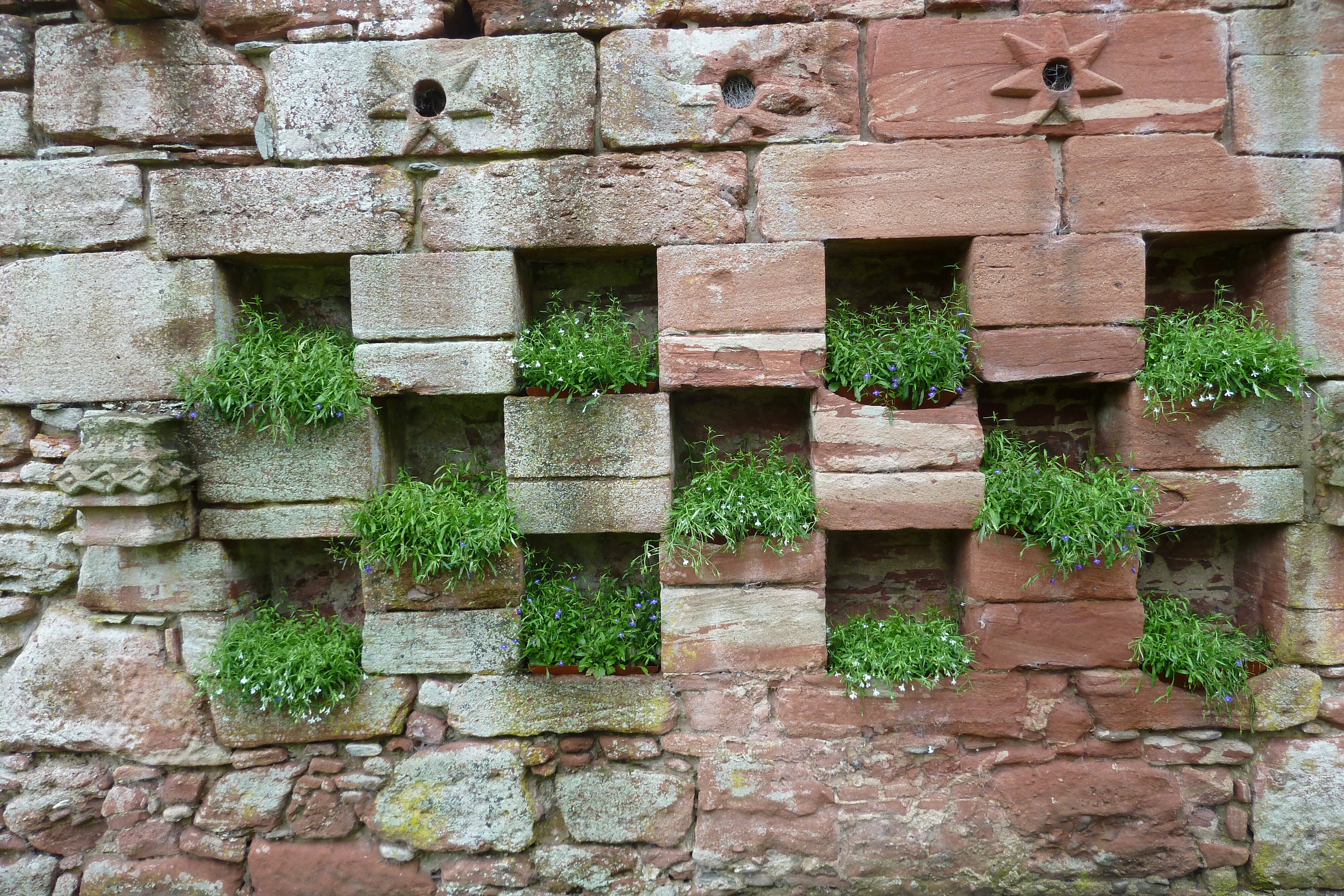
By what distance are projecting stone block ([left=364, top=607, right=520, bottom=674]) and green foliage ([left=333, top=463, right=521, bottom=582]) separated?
0.20m

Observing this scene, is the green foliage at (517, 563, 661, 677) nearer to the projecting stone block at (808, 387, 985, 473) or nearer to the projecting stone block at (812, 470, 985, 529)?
the projecting stone block at (812, 470, 985, 529)

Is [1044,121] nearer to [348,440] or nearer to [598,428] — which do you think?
[598,428]

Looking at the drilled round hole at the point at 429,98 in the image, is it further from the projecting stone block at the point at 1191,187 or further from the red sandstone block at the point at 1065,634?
the red sandstone block at the point at 1065,634

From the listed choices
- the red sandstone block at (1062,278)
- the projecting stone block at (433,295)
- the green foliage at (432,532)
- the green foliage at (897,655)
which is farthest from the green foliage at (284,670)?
the red sandstone block at (1062,278)

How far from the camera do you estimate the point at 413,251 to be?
3096 mm

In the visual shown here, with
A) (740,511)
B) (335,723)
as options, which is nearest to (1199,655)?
(740,511)

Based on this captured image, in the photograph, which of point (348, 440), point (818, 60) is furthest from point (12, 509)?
point (818, 60)

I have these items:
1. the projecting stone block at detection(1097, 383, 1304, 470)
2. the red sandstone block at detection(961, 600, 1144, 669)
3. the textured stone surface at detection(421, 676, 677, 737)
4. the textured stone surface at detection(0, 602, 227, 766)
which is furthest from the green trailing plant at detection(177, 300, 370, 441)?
the projecting stone block at detection(1097, 383, 1304, 470)

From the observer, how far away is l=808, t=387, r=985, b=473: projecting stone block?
3.02 meters

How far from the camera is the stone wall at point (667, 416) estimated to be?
3.00m

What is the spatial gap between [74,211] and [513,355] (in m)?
2.13

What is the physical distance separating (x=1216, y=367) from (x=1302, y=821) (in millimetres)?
2120

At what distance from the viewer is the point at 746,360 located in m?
3.00

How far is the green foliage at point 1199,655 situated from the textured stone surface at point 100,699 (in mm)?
4411
